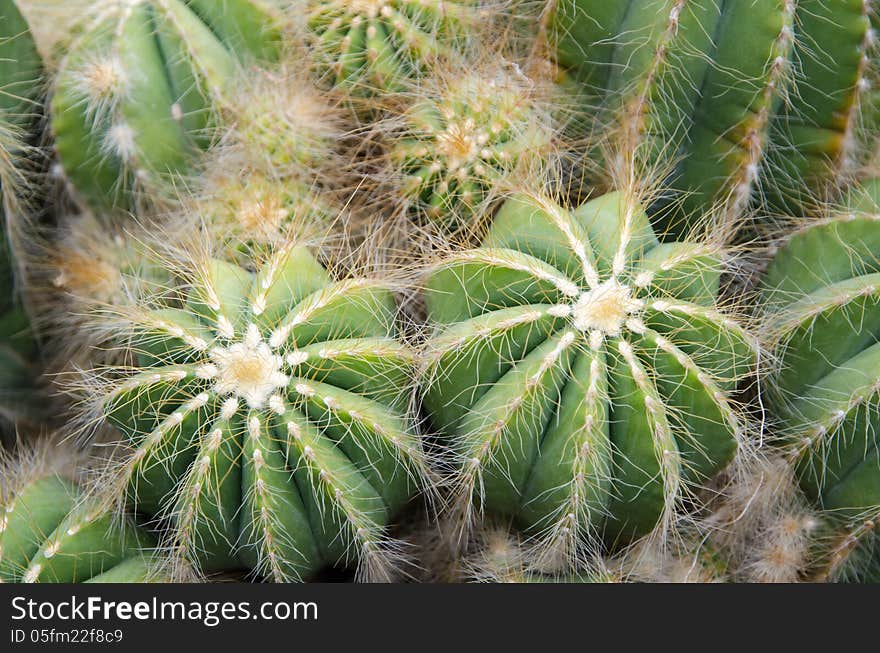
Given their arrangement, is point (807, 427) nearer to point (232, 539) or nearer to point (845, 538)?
point (845, 538)

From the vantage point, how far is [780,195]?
1.74 meters

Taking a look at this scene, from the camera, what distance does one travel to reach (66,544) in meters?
1.50

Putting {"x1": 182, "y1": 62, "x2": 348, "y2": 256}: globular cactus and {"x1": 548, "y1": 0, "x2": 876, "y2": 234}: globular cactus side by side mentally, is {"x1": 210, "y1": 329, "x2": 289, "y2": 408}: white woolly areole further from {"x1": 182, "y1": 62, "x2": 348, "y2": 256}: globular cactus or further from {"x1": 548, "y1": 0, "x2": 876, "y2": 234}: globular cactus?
{"x1": 548, "y1": 0, "x2": 876, "y2": 234}: globular cactus

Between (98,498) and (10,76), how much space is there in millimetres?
802

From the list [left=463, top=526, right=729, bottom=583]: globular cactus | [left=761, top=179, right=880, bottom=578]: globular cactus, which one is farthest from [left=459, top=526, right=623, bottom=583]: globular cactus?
[left=761, top=179, right=880, bottom=578]: globular cactus

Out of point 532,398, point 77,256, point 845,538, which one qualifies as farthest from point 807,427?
point 77,256

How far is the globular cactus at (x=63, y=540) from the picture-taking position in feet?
4.86

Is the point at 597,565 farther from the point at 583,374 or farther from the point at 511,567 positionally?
the point at 583,374

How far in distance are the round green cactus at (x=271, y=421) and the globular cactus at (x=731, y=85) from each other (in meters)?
0.59

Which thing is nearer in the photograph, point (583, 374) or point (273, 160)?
point (583, 374)

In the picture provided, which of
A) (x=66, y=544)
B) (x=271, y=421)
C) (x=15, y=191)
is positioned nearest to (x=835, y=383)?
(x=271, y=421)

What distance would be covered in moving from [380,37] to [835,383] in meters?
0.97

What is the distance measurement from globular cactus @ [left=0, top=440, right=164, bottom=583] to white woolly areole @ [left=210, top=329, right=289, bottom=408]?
1.16 ft

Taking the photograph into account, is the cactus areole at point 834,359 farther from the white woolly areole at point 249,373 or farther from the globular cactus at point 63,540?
the globular cactus at point 63,540
